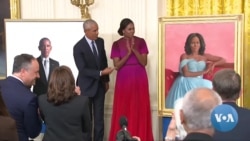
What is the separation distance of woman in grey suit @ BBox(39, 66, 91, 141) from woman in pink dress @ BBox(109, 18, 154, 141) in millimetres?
2757

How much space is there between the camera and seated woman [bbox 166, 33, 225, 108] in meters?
6.07

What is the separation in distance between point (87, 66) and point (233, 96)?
12.1 feet

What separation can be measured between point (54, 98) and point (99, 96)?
9.43ft

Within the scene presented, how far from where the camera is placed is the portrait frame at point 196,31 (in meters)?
5.89

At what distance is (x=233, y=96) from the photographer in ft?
11.3

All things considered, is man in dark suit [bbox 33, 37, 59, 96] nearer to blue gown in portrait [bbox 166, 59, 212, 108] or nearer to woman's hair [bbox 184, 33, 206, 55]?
blue gown in portrait [bbox 166, 59, 212, 108]

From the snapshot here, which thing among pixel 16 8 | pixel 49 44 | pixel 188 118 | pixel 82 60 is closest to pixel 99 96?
pixel 82 60

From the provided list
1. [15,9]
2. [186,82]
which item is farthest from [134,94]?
[15,9]

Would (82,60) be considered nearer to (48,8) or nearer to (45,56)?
(45,56)

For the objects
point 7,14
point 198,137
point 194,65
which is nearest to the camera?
point 198,137

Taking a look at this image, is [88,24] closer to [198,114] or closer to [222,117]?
[198,114]

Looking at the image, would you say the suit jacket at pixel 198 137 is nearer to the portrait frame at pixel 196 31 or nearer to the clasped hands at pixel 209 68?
the portrait frame at pixel 196 31

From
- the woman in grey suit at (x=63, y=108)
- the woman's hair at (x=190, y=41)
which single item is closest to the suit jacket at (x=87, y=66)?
the woman's hair at (x=190, y=41)

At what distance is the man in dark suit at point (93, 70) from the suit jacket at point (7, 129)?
399 cm
